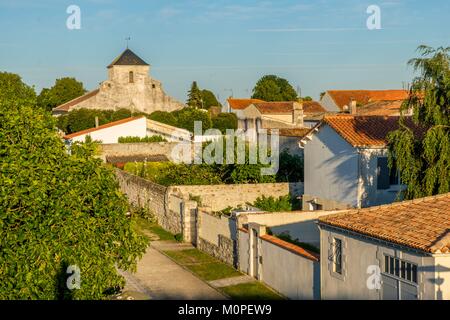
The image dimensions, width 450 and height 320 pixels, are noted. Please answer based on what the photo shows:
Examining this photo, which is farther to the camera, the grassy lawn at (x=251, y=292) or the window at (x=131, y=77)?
the window at (x=131, y=77)

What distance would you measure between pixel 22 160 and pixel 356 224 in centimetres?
854

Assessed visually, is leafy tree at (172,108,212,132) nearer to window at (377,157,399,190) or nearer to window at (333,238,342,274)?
window at (377,157,399,190)

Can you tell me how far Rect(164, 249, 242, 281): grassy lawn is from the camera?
85.2 ft

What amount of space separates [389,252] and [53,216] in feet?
25.4

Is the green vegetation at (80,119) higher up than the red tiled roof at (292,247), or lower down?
higher up

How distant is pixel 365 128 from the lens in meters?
33.3

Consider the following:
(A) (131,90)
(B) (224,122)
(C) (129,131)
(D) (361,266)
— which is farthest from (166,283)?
(A) (131,90)

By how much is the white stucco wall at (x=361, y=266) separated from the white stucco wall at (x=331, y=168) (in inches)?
451

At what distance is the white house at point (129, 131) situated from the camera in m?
61.5

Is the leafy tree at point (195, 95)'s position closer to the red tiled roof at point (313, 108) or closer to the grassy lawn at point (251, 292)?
the red tiled roof at point (313, 108)

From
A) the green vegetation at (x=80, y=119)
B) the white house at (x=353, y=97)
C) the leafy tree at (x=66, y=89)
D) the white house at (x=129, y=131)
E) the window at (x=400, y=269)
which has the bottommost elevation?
the window at (x=400, y=269)

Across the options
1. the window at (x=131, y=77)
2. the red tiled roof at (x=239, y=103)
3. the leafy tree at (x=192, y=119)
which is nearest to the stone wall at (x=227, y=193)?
the leafy tree at (x=192, y=119)

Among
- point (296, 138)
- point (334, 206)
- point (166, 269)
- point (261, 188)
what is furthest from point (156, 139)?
point (166, 269)
